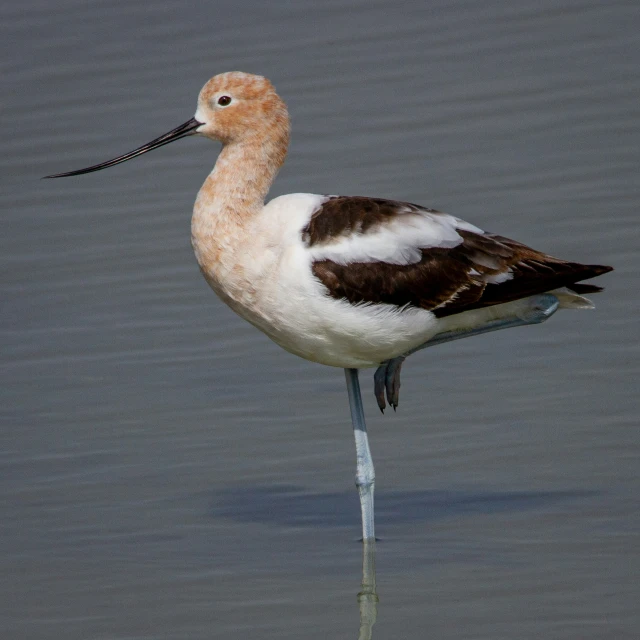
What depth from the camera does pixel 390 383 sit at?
738 centimetres

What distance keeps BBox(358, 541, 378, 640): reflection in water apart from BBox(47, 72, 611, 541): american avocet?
0.40ft

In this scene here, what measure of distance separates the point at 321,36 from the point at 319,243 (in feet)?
21.0

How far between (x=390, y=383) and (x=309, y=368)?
1.48m

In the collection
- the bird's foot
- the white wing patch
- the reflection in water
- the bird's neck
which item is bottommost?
the reflection in water

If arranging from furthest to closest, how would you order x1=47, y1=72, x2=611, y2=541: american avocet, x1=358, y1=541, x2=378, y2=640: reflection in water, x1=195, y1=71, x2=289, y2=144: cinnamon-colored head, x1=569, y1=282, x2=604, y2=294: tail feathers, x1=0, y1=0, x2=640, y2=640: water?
x1=569, y1=282, x2=604, y2=294: tail feathers < x1=195, y1=71, x2=289, y2=144: cinnamon-colored head < x1=47, y1=72, x2=611, y2=541: american avocet < x1=0, y1=0, x2=640, y2=640: water < x1=358, y1=541, x2=378, y2=640: reflection in water

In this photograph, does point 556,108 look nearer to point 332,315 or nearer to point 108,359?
point 108,359

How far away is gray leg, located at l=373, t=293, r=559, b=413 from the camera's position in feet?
24.2

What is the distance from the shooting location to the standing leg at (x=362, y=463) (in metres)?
7.07

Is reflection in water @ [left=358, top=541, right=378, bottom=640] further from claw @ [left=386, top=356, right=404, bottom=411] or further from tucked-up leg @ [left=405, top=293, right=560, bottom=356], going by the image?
tucked-up leg @ [left=405, top=293, right=560, bottom=356]

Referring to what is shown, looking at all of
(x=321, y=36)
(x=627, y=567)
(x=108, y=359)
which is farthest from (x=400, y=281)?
(x=321, y=36)

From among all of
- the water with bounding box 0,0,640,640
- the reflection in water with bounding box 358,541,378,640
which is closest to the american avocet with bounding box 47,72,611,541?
the reflection in water with bounding box 358,541,378,640

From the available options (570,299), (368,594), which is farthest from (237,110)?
(368,594)

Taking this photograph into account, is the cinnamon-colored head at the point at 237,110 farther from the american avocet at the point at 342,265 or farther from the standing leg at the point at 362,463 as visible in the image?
the standing leg at the point at 362,463

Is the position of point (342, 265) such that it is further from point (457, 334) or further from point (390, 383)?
point (457, 334)
